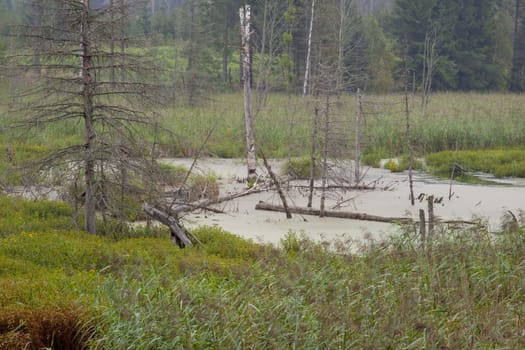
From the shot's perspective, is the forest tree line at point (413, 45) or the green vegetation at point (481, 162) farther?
the forest tree line at point (413, 45)

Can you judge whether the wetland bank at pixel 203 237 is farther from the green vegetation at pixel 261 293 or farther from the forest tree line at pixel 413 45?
the forest tree line at pixel 413 45

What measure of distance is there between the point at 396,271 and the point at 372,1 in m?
91.2

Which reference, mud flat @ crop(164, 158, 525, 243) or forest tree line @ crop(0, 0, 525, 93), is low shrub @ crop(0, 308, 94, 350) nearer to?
mud flat @ crop(164, 158, 525, 243)

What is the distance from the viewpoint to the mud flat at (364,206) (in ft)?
43.1

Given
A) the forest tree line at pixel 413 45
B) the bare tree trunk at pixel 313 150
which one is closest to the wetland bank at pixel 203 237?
the bare tree trunk at pixel 313 150

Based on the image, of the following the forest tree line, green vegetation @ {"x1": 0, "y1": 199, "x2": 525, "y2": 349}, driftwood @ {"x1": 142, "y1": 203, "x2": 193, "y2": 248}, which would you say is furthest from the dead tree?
the forest tree line

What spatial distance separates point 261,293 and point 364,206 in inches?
302

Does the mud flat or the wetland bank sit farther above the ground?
the wetland bank

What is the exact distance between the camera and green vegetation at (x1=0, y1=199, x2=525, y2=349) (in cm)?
677

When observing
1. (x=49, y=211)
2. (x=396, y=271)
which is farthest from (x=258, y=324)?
(x=49, y=211)

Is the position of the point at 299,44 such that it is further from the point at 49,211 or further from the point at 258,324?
the point at 258,324

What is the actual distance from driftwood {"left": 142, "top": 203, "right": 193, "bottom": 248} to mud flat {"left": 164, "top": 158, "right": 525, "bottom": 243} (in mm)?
1186

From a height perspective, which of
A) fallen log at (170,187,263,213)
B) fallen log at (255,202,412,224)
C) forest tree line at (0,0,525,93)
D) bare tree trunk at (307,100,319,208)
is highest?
forest tree line at (0,0,525,93)

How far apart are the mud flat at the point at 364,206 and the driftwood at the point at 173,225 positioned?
3.89ft
